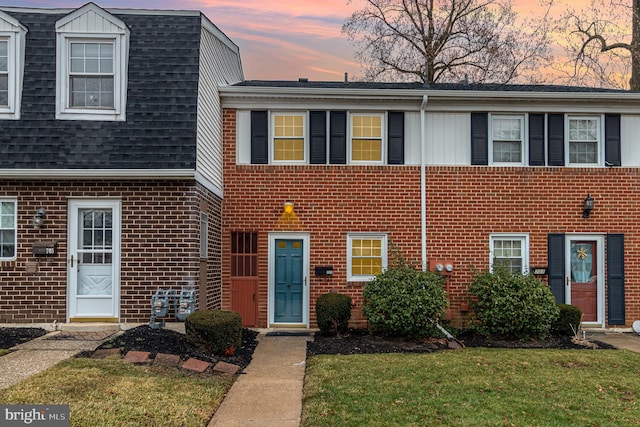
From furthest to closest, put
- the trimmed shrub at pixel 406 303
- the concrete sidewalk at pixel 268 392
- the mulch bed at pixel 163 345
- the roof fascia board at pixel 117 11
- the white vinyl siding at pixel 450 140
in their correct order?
the white vinyl siding at pixel 450 140
the roof fascia board at pixel 117 11
the trimmed shrub at pixel 406 303
the mulch bed at pixel 163 345
the concrete sidewalk at pixel 268 392

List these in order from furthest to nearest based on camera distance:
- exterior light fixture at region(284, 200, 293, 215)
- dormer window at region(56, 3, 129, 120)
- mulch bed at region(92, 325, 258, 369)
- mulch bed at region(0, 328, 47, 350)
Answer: exterior light fixture at region(284, 200, 293, 215)
dormer window at region(56, 3, 129, 120)
mulch bed at region(0, 328, 47, 350)
mulch bed at region(92, 325, 258, 369)

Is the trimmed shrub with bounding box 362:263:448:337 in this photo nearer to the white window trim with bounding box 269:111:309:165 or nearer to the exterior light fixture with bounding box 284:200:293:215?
the exterior light fixture with bounding box 284:200:293:215

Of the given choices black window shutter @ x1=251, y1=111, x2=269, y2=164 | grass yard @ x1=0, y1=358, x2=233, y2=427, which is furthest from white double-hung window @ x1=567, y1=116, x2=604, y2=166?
grass yard @ x1=0, y1=358, x2=233, y2=427

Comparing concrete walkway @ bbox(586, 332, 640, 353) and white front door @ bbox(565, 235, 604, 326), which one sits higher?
white front door @ bbox(565, 235, 604, 326)

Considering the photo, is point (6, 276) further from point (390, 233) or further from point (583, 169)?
point (583, 169)

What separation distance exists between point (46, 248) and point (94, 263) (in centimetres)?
84

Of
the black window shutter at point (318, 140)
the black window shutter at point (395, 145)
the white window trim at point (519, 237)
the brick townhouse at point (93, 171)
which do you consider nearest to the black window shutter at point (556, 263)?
the white window trim at point (519, 237)

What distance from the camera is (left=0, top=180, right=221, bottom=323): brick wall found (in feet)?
34.2

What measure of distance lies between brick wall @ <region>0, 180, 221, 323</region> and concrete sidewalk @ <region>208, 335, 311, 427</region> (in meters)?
2.19

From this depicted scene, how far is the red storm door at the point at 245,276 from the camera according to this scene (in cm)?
1289

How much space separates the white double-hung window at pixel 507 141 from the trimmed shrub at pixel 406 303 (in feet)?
11.4

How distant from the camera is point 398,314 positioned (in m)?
10.9

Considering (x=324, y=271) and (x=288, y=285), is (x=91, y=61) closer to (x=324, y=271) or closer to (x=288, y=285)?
(x=288, y=285)

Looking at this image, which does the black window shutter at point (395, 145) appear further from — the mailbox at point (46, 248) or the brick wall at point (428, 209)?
the mailbox at point (46, 248)
